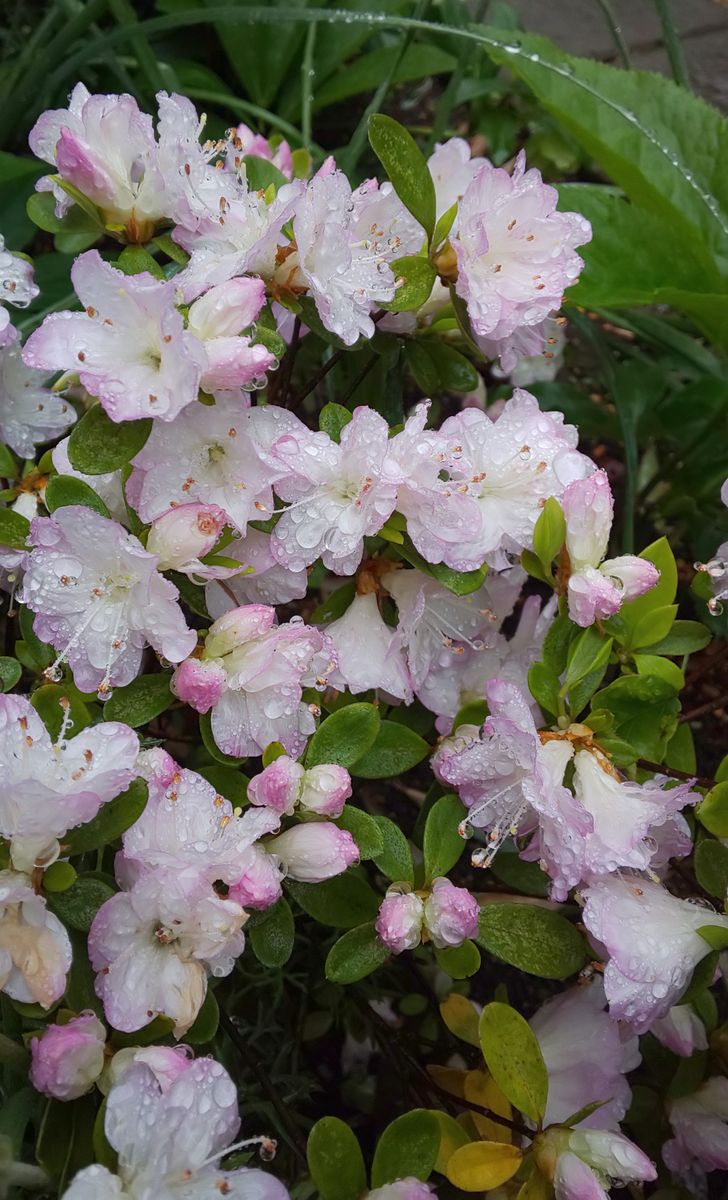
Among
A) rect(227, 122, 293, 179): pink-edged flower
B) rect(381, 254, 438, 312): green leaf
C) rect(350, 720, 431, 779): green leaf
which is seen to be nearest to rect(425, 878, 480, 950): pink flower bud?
rect(350, 720, 431, 779): green leaf

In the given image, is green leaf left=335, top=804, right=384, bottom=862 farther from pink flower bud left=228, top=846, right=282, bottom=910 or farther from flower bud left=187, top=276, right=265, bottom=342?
flower bud left=187, top=276, right=265, bottom=342

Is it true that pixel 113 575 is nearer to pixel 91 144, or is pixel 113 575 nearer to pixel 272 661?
pixel 272 661

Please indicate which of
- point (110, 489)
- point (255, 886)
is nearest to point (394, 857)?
point (255, 886)

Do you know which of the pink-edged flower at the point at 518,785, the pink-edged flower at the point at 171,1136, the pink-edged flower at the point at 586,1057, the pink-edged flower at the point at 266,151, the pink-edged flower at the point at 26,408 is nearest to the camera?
the pink-edged flower at the point at 171,1136

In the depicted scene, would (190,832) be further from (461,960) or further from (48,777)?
(461,960)

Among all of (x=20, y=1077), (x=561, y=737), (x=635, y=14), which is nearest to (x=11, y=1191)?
(x=20, y=1077)

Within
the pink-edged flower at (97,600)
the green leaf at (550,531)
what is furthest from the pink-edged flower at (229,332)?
the green leaf at (550,531)

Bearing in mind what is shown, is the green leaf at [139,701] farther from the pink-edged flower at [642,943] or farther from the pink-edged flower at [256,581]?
the pink-edged flower at [642,943]
